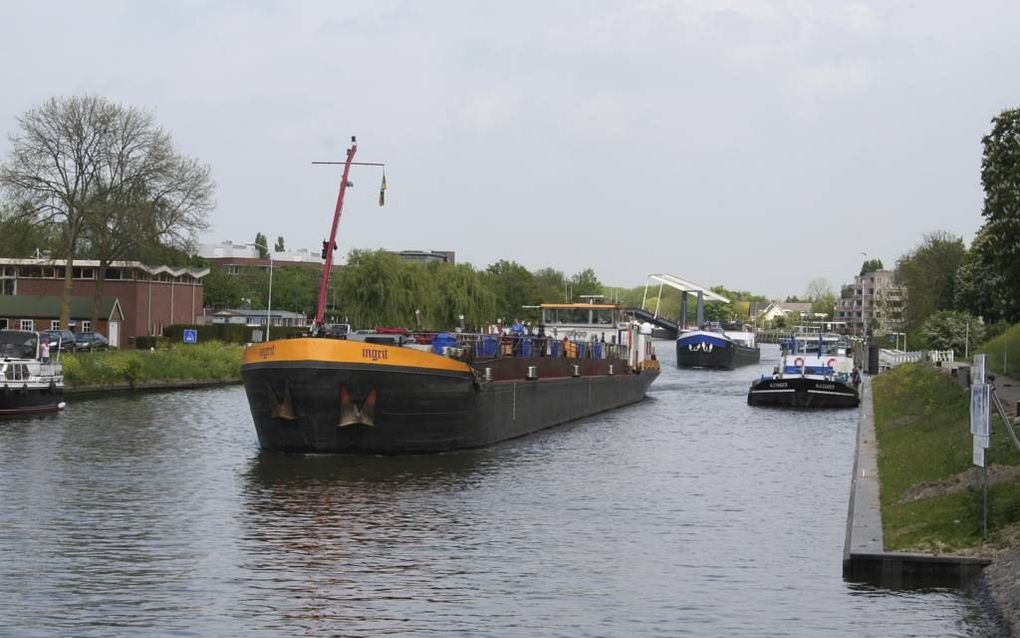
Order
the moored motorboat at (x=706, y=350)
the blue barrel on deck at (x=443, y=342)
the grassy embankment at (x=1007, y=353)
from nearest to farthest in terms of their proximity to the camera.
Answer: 1. the blue barrel on deck at (x=443, y=342)
2. the grassy embankment at (x=1007, y=353)
3. the moored motorboat at (x=706, y=350)

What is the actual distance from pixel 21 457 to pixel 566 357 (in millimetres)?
22881

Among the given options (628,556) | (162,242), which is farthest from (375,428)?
(162,242)

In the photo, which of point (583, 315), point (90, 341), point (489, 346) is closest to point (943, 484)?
point (489, 346)

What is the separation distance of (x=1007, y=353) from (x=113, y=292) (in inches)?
2474

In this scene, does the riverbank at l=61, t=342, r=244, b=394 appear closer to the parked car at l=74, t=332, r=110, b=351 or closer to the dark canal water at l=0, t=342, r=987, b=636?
the parked car at l=74, t=332, r=110, b=351

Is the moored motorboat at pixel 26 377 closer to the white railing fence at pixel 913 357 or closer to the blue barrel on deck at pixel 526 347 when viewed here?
the blue barrel on deck at pixel 526 347

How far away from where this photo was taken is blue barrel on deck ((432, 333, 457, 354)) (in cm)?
3909

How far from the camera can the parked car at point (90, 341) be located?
81000 mm

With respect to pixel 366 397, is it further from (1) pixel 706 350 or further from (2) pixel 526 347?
(1) pixel 706 350

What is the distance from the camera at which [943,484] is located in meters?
25.2

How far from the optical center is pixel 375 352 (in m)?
34.3

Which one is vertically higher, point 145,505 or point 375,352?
point 375,352

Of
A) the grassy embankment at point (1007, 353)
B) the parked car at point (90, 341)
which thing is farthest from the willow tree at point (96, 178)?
the grassy embankment at point (1007, 353)

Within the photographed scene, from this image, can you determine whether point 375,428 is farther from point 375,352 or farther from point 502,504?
point 502,504
